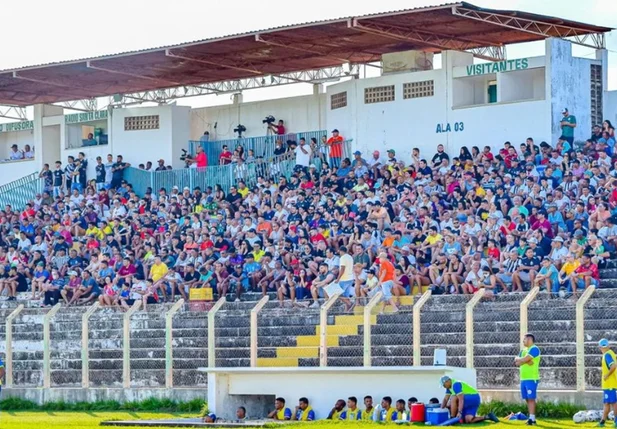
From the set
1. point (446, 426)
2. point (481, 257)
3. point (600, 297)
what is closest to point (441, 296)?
point (481, 257)

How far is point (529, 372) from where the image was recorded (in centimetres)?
2595

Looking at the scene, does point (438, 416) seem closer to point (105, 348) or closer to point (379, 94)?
point (105, 348)

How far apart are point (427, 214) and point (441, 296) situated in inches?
179

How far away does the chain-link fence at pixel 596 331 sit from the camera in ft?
91.1

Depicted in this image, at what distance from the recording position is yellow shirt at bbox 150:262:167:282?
121 feet

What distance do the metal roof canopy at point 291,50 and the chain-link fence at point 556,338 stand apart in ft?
36.6

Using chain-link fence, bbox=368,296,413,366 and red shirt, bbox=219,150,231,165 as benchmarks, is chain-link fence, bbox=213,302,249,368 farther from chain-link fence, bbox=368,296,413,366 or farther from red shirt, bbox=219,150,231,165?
red shirt, bbox=219,150,231,165

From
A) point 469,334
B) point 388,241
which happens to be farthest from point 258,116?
point 469,334

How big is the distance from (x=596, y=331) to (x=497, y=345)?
2030 millimetres

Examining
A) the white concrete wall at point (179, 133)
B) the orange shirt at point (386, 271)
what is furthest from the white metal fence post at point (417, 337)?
the white concrete wall at point (179, 133)

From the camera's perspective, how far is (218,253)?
1460 inches

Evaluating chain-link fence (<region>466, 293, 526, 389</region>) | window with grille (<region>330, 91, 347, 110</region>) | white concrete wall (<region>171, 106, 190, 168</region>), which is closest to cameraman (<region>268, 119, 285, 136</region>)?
window with grille (<region>330, 91, 347, 110</region>)

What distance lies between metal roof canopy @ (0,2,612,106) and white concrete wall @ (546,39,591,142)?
2.98 ft

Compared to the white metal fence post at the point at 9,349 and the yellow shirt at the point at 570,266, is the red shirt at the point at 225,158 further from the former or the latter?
the yellow shirt at the point at 570,266
